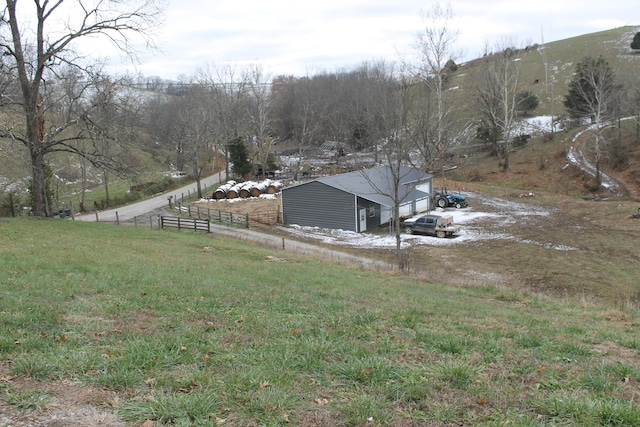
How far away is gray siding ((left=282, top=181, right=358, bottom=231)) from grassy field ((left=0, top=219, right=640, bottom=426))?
74.0 feet

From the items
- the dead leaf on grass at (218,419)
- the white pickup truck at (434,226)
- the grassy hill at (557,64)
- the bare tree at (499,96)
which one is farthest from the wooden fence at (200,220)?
the grassy hill at (557,64)

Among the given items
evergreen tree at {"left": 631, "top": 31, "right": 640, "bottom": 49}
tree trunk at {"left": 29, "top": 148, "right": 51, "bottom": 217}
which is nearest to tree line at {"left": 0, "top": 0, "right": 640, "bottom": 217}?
tree trunk at {"left": 29, "top": 148, "right": 51, "bottom": 217}

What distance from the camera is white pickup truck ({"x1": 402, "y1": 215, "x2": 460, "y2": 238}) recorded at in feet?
102

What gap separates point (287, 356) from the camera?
6277 mm

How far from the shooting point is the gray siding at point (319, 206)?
34938 mm

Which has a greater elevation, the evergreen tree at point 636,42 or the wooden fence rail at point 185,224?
the evergreen tree at point 636,42

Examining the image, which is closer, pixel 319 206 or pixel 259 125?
pixel 319 206

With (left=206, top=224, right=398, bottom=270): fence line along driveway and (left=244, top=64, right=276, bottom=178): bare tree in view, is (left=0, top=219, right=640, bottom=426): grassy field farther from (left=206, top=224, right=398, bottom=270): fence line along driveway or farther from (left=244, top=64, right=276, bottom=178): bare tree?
(left=244, top=64, right=276, bottom=178): bare tree

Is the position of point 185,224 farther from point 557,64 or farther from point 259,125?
point 557,64

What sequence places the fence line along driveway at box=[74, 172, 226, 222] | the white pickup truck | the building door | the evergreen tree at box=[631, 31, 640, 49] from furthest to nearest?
1. the evergreen tree at box=[631, 31, 640, 49]
2. the fence line along driveway at box=[74, 172, 226, 222]
3. the building door
4. the white pickup truck

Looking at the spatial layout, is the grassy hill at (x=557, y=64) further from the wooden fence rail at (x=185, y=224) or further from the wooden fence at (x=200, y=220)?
the wooden fence rail at (x=185, y=224)

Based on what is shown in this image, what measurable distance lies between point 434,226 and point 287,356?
26.1m

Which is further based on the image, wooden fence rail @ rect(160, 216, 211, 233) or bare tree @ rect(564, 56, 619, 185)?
bare tree @ rect(564, 56, 619, 185)

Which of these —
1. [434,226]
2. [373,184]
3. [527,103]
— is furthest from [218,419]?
[527,103]
